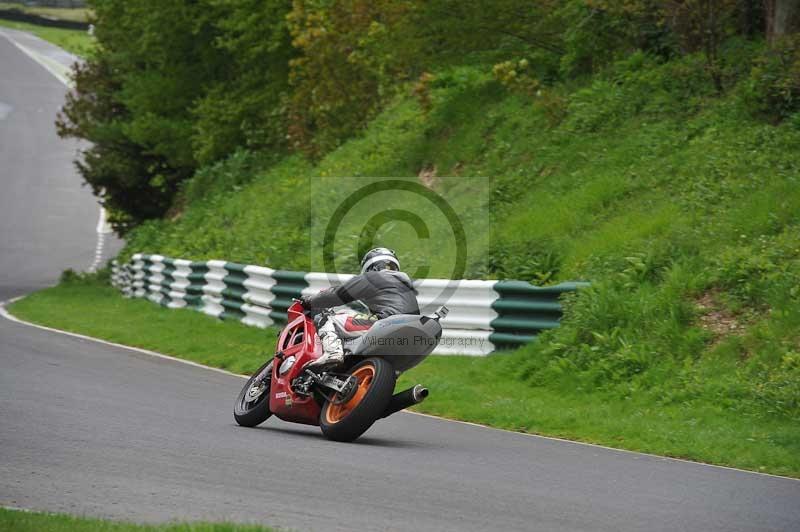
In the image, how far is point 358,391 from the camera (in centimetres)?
956

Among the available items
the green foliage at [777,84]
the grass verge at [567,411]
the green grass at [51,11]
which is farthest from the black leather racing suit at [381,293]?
the green grass at [51,11]

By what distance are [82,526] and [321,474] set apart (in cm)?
221

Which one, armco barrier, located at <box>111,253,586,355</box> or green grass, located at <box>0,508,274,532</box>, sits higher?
green grass, located at <box>0,508,274,532</box>

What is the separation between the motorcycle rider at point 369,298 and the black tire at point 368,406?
341 millimetres

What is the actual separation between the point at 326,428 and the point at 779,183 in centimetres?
752

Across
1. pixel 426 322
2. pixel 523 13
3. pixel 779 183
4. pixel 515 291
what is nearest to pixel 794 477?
pixel 426 322

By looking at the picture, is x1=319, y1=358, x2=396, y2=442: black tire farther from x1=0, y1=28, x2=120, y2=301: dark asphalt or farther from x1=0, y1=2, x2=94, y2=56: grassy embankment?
x1=0, y1=2, x2=94, y2=56: grassy embankment

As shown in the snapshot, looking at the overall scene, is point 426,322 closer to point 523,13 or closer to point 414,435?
point 414,435

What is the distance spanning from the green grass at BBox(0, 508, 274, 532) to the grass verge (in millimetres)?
4830

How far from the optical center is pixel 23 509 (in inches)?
247

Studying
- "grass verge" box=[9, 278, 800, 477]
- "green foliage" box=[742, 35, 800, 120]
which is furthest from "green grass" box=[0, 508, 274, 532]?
"green foliage" box=[742, 35, 800, 120]

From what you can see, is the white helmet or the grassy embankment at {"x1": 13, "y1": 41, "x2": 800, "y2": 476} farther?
the grassy embankment at {"x1": 13, "y1": 41, "x2": 800, "y2": 476}

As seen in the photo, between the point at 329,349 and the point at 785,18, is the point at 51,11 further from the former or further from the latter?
the point at 329,349

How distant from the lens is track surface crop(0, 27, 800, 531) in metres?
6.65
